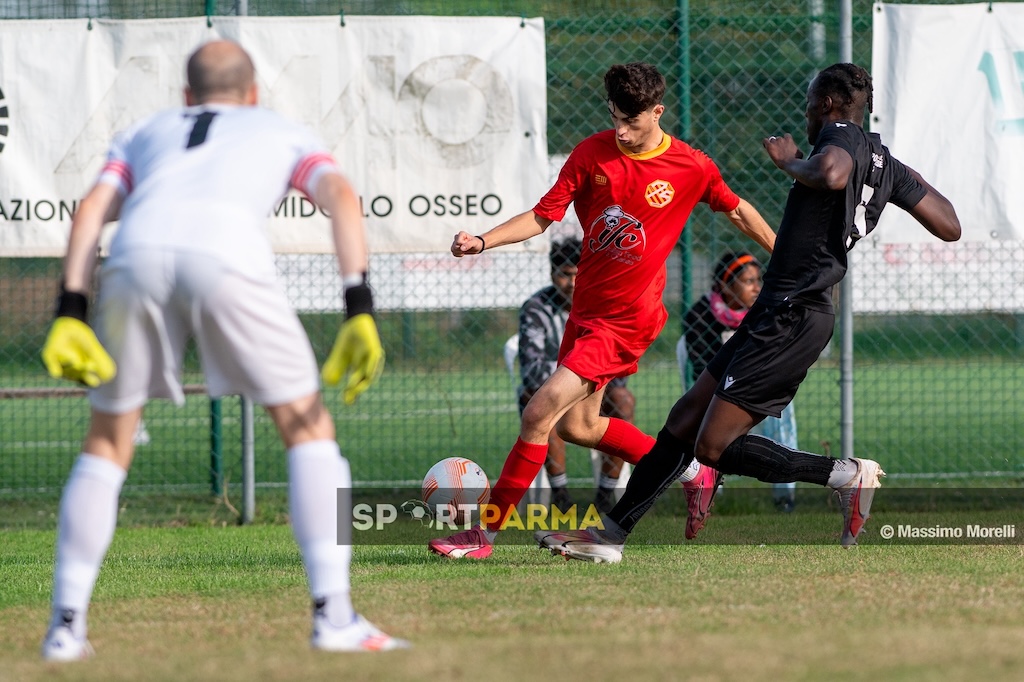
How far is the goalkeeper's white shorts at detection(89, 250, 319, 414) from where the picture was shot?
357 centimetres

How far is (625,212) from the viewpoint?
6.14 metres

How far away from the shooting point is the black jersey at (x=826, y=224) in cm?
561

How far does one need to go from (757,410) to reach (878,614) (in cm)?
139

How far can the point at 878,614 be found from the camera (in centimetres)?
436

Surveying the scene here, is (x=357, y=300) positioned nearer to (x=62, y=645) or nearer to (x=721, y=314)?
(x=62, y=645)

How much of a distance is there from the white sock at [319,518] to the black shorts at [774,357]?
2367mm

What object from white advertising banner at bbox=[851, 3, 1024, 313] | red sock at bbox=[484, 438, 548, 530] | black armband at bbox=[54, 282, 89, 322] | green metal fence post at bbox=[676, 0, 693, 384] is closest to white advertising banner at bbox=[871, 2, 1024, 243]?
white advertising banner at bbox=[851, 3, 1024, 313]

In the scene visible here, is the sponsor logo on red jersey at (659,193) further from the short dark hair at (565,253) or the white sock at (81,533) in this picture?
the white sock at (81,533)

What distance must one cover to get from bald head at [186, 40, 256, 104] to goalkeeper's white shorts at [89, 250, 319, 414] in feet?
2.00

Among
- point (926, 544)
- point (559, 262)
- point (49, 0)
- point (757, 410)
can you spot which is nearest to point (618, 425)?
point (757, 410)

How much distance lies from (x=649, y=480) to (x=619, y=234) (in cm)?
119

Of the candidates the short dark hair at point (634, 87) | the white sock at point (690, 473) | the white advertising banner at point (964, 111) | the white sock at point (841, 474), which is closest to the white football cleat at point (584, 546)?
the white sock at point (690, 473)

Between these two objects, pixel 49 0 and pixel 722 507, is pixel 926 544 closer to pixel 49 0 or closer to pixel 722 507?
pixel 722 507

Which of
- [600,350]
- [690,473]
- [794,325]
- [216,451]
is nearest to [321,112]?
[216,451]
